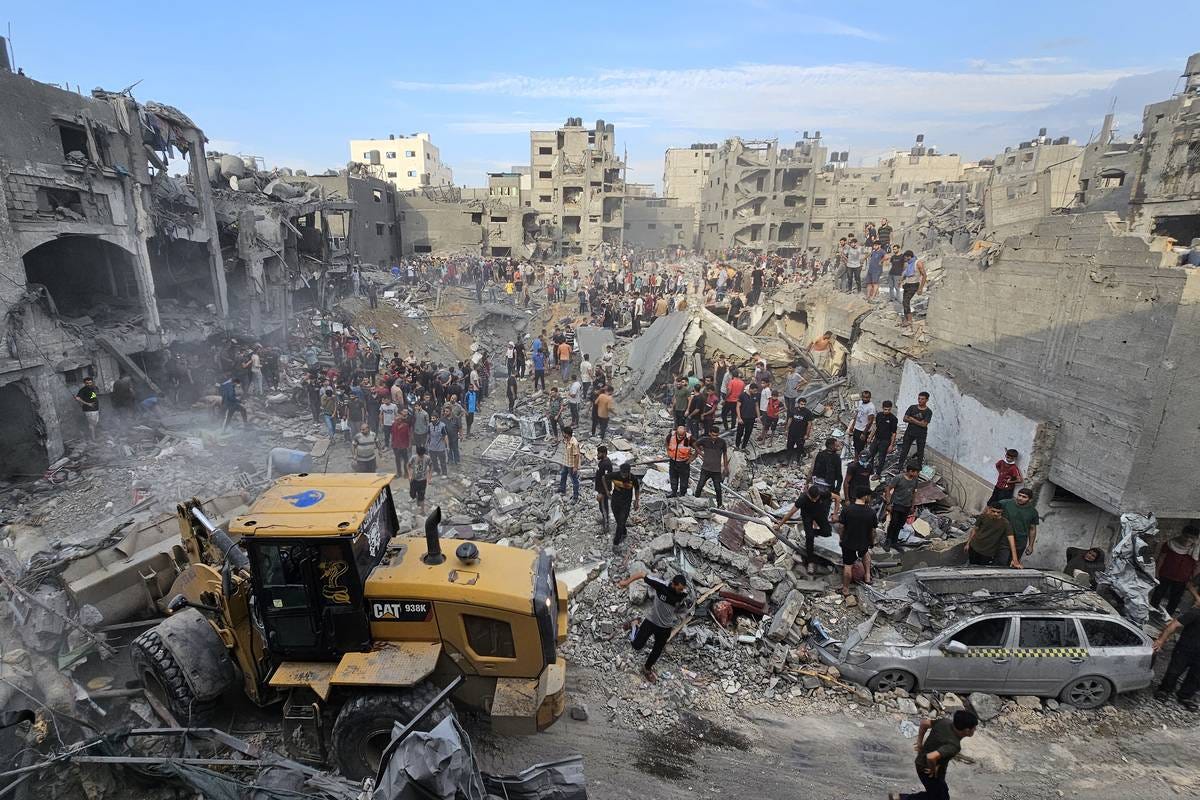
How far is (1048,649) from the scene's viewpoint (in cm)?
617

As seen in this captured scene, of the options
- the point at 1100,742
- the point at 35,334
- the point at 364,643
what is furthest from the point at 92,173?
the point at 1100,742

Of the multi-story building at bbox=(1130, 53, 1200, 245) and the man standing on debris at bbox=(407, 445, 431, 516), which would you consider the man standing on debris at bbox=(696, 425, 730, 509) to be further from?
the multi-story building at bbox=(1130, 53, 1200, 245)

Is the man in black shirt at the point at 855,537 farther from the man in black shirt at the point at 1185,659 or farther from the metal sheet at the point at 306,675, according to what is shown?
the metal sheet at the point at 306,675

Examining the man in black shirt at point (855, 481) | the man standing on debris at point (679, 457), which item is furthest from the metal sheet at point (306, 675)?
the man in black shirt at point (855, 481)

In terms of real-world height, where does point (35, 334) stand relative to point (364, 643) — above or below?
above

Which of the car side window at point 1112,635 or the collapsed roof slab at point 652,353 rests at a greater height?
the collapsed roof slab at point 652,353

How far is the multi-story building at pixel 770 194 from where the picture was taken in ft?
137

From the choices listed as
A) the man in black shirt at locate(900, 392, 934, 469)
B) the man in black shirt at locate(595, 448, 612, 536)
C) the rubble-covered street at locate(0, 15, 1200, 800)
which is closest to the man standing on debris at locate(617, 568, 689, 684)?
the rubble-covered street at locate(0, 15, 1200, 800)

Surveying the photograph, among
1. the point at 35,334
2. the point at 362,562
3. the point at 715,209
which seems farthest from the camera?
the point at 715,209

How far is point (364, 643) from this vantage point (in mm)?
4859

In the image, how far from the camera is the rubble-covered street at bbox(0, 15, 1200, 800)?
481 centimetres

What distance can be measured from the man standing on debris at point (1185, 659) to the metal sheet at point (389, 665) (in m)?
7.34

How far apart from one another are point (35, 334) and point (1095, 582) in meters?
18.4

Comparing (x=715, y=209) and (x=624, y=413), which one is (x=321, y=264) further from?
(x=715, y=209)
